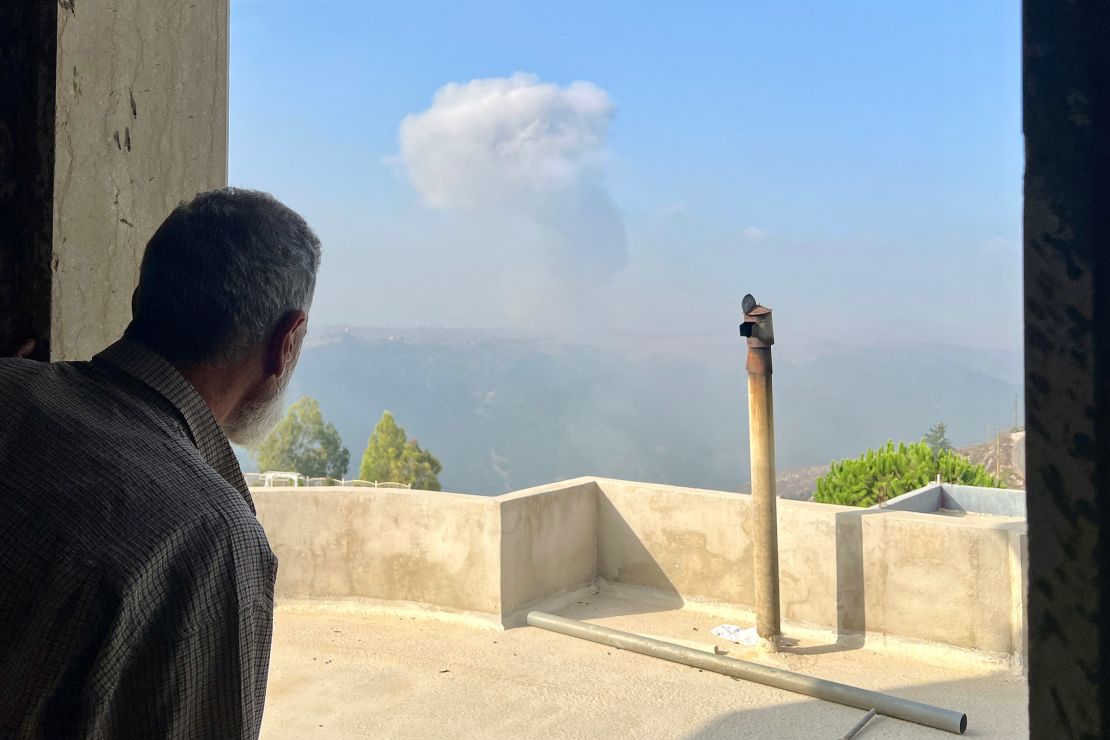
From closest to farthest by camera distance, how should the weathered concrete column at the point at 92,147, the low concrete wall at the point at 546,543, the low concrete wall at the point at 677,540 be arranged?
the weathered concrete column at the point at 92,147, the low concrete wall at the point at 546,543, the low concrete wall at the point at 677,540

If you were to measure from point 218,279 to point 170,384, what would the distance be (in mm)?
130

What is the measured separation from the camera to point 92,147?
135 centimetres

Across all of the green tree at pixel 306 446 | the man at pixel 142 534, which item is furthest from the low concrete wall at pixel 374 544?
the green tree at pixel 306 446

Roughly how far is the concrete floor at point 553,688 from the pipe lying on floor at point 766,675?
48mm

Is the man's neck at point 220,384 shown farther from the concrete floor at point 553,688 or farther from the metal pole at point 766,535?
the metal pole at point 766,535

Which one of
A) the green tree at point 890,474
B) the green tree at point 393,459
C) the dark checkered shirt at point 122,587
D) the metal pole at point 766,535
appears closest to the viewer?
the dark checkered shirt at point 122,587

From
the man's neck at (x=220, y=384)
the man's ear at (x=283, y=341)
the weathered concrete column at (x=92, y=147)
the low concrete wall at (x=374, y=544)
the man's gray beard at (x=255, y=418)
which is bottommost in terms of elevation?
the low concrete wall at (x=374, y=544)

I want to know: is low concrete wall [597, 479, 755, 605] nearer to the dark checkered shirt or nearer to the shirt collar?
the shirt collar

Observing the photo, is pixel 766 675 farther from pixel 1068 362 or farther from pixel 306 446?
pixel 306 446

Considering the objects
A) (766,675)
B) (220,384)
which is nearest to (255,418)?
(220,384)

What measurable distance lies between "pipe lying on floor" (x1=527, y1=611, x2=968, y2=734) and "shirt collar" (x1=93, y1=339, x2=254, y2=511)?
401cm

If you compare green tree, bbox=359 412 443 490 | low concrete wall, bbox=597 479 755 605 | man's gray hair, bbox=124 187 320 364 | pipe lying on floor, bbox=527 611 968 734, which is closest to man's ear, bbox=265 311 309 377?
man's gray hair, bbox=124 187 320 364

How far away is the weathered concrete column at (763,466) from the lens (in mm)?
5199

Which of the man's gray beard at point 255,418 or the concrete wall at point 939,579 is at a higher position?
the man's gray beard at point 255,418
